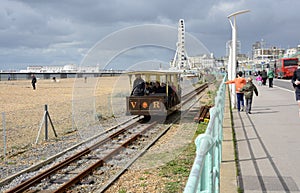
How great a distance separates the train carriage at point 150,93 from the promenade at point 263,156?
14.4 ft

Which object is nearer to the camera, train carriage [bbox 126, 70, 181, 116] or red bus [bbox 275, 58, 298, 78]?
train carriage [bbox 126, 70, 181, 116]

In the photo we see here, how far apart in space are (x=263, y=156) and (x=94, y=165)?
408 cm

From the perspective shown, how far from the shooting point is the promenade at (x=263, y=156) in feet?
19.9

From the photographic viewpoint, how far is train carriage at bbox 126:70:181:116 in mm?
17328

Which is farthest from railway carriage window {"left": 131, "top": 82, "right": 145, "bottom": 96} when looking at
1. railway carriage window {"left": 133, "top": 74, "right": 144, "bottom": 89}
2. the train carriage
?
railway carriage window {"left": 133, "top": 74, "right": 144, "bottom": 89}

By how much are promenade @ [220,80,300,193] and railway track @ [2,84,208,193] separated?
269cm

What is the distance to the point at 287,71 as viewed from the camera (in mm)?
53594

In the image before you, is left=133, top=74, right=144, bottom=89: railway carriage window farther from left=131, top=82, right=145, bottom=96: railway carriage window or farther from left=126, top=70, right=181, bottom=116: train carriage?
left=131, top=82, right=145, bottom=96: railway carriage window

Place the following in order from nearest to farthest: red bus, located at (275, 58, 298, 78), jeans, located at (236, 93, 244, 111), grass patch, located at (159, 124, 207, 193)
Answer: grass patch, located at (159, 124, 207, 193) < jeans, located at (236, 93, 244, 111) < red bus, located at (275, 58, 298, 78)

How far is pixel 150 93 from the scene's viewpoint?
18.2 metres

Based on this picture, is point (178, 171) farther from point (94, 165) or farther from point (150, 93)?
point (150, 93)

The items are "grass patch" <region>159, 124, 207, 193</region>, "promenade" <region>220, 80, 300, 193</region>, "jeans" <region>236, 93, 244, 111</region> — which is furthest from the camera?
"jeans" <region>236, 93, 244, 111</region>

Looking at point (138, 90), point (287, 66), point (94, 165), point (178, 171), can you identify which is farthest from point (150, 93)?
point (287, 66)

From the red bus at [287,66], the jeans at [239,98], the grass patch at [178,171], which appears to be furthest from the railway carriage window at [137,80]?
the red bus at [287,66]
